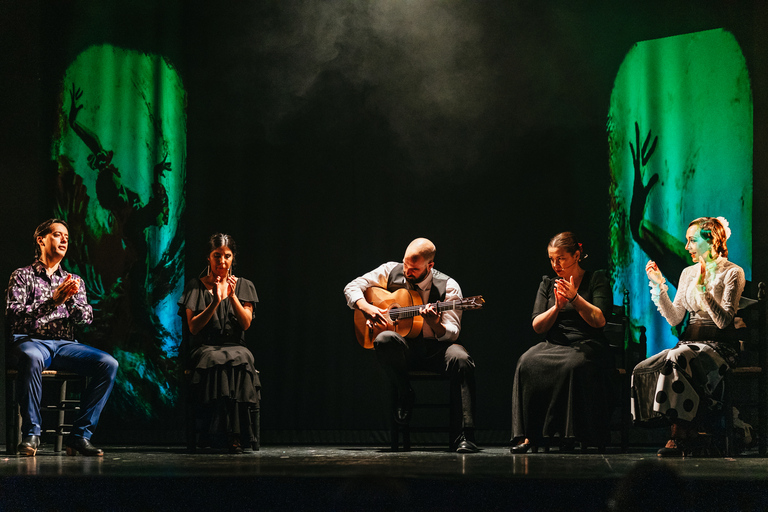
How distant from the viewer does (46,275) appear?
4473 mm

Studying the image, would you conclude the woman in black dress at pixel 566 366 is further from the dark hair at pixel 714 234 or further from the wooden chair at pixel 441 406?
the dark hair at pixel 714 234

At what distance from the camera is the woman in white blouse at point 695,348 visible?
4.01 metres

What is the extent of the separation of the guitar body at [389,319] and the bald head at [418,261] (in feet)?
0.30

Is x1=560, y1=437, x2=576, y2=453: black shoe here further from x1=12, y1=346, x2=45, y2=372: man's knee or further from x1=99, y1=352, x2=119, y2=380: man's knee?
x1=12, y1=346, x2=45, y2=372: man's knee

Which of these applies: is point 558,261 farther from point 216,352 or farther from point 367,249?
point 216,352

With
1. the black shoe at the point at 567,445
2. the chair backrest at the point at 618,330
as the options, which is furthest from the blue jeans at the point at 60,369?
the chair backrest at the point at 618,330

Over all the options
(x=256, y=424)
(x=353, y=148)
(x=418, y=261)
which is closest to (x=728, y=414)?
(x=418, y=261)

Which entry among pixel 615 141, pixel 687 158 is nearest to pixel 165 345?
pixel 615 141

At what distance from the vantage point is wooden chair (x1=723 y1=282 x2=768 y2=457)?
404 centimetres

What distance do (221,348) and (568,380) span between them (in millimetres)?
1887

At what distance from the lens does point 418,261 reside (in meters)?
4.52

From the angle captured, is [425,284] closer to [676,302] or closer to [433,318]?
[433,318]

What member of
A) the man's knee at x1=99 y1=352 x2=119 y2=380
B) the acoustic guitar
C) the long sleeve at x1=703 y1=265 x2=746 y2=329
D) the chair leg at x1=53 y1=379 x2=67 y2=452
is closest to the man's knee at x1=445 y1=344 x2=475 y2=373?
the acoustic guitar

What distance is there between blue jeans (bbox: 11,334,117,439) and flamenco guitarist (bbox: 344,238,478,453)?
141 centimetres
